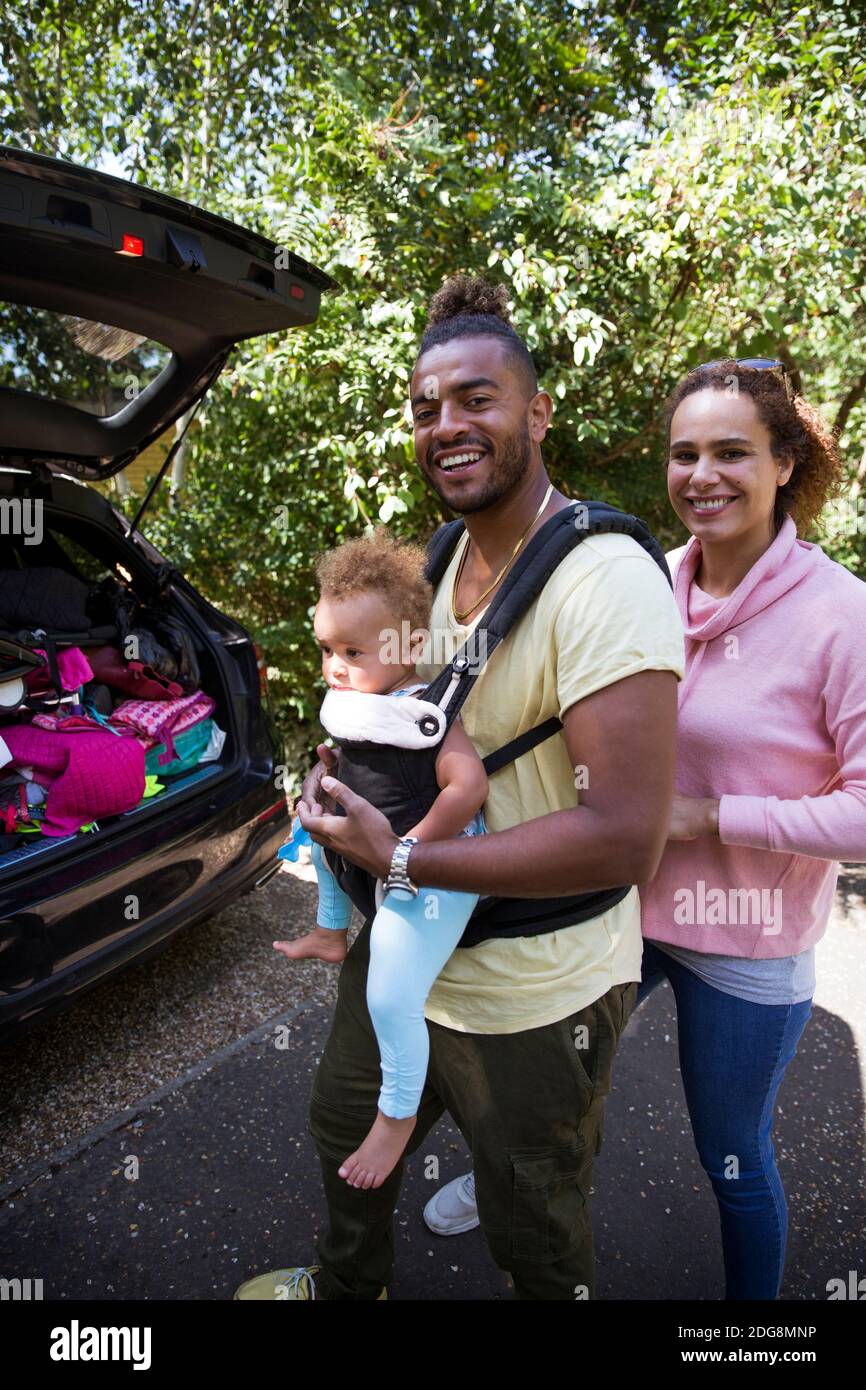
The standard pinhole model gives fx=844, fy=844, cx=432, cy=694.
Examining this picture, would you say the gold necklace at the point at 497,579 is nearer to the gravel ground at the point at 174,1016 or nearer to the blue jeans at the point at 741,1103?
the blue jeans at the point at 741,1103

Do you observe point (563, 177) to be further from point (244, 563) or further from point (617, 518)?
point (617, 518)

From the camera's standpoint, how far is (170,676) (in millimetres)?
3488

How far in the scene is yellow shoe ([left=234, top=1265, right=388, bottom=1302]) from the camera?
1.88 meters

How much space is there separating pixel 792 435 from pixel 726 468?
17 centimetres

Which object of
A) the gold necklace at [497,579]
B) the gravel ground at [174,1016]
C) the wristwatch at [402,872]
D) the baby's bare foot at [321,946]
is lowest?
the gravel ground at [174,1016]

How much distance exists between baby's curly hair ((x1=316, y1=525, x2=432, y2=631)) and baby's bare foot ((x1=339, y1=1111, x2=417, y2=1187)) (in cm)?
91

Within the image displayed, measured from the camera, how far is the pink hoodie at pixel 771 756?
149 cm

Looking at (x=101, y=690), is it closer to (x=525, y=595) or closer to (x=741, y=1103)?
(x=525, y=595)

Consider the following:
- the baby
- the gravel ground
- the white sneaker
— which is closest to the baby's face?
the baby

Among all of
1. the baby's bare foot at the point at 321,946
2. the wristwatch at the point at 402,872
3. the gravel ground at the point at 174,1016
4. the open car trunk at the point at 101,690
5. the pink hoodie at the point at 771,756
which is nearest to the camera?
the wristwatch at the point at 402,872

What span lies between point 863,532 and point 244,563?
13.7 ft

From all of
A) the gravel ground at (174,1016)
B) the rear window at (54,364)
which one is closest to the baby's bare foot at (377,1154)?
the gravel ground at (174,1016)

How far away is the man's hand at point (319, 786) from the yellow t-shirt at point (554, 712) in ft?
A: 0.90
